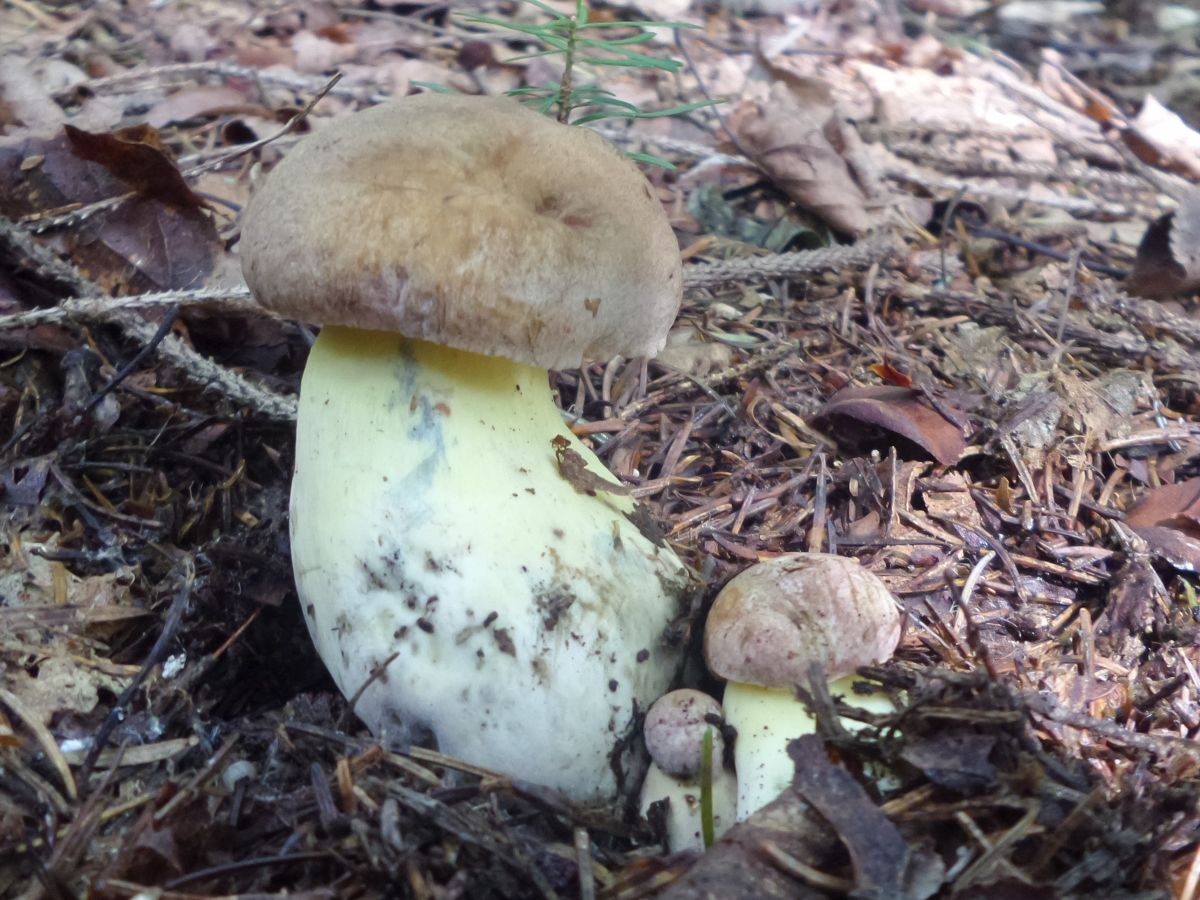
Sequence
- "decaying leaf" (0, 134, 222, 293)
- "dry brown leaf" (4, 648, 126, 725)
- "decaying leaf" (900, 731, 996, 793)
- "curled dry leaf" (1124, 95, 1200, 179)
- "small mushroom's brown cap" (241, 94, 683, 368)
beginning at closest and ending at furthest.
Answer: "decaying leaf" (900, 731, 996, 793) → "small mushroom's brown cap" (241, 94, 683, 368) → "dry brown leaf" (4, 648, 126, 725) → "decaying leaf" (0, 134, 222, 293) → "curled dry leaf" (1124, 95, 1200, 179)

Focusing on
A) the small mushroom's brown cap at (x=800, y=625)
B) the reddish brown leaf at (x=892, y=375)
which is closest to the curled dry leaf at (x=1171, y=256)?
the reddish brown leaf at (x=892, y=375)

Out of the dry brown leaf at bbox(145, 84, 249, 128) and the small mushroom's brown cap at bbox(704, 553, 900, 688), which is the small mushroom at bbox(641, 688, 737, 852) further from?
the dry brown leaf at bbox(145, 84, 249, 128)

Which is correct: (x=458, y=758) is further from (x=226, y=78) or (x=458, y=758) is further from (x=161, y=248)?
(x=226, y=78)

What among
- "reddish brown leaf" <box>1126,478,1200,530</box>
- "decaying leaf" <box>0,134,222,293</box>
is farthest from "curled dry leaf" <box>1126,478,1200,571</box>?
"decaying leaf" <box>0,134,222,293</box>

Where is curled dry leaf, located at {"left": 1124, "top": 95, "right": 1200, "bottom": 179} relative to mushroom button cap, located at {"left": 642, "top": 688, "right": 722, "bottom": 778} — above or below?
above

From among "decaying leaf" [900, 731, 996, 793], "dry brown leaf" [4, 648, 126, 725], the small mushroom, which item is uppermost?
"decaying leaf" [900, 731, 996, 793]

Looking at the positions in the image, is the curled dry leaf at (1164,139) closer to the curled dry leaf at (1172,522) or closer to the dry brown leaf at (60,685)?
the curled dry leaf at (1172,522)
